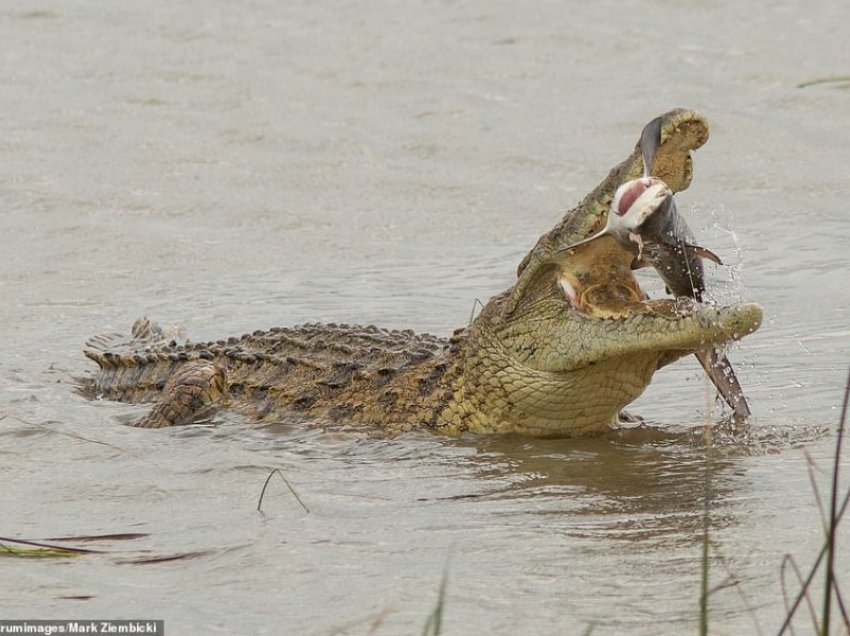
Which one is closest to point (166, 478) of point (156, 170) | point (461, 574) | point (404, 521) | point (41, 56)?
point (404, 521)

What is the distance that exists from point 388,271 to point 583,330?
3.84 metres

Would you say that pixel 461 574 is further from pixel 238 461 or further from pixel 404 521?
pixel 238 461

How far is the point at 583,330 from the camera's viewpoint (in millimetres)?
5781

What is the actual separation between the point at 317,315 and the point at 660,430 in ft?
9.35

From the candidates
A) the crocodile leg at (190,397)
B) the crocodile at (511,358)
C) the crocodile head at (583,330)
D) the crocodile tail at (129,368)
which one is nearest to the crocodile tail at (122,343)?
the crocodile tail at (129,368)

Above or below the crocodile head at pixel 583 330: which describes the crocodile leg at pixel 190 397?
below

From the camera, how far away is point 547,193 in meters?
10.9

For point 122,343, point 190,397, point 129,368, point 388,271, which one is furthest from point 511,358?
point 388,271

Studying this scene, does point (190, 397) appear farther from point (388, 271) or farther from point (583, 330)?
point (388, 271)

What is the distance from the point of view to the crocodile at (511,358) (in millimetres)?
5590

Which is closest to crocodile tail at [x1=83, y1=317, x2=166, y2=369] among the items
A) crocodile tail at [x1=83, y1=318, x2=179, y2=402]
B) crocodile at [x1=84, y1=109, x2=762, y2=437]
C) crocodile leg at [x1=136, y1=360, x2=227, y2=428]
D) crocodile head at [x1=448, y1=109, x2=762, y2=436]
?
crocodile tail at [x1=83, y1=318, x2=179, y2=402]

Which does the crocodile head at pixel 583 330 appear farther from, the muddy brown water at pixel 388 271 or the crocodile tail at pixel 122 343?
the crocodile tail at pixel 122 343

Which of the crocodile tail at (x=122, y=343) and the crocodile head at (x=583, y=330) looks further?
the crocodile tail at (x=122, y=343)

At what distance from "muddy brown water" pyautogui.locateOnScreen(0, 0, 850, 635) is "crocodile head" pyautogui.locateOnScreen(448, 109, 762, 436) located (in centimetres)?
17
